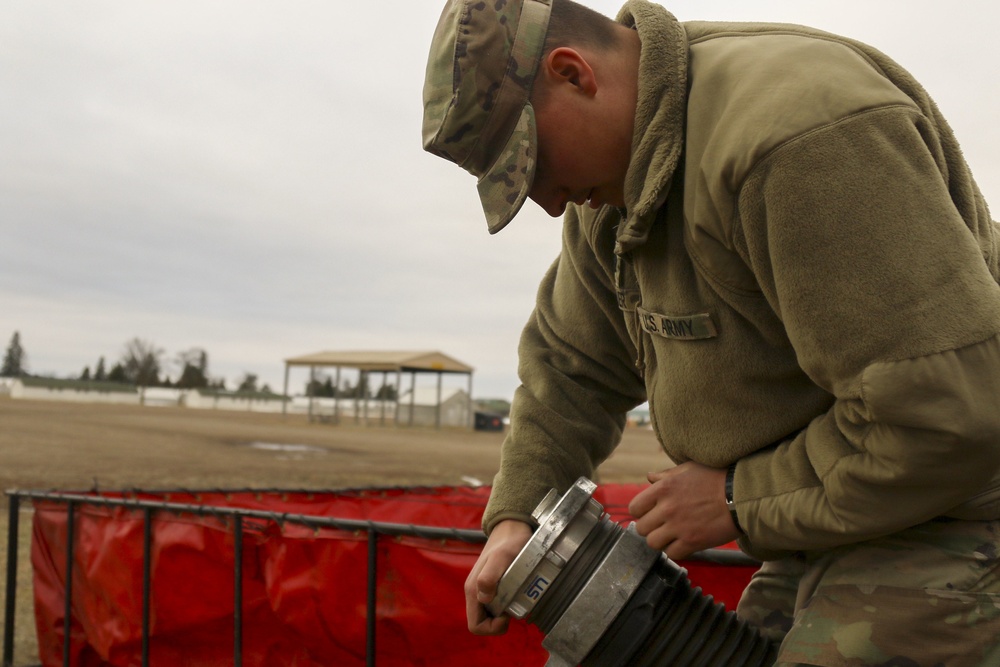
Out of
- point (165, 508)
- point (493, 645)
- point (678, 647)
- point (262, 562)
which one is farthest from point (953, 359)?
point (165, 508)

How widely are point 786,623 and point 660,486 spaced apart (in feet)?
1.53

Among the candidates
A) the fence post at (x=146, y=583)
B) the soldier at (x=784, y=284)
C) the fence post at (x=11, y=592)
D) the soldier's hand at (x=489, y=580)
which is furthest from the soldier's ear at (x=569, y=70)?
the fence post at (x=11, y=592)

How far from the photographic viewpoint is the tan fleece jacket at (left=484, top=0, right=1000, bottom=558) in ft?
4.07

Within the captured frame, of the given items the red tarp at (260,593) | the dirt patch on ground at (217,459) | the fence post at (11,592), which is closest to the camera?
the red tarp at (260,593)

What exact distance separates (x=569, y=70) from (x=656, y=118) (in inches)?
7.3

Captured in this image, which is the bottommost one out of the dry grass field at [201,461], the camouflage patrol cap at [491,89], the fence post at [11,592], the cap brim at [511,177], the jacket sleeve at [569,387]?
the dry grass field at [201,461]

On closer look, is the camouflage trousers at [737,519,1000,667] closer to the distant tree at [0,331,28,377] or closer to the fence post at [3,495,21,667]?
the fence post at [3,495,21,667]

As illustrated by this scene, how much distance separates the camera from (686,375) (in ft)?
5.32

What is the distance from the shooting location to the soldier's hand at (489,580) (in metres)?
1.76

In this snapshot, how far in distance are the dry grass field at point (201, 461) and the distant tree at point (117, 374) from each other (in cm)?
6185

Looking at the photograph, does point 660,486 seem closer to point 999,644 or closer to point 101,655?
point 999,644

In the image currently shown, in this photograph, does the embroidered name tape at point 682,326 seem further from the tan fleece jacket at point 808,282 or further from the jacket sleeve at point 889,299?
the jacket sleeve at point 889,299

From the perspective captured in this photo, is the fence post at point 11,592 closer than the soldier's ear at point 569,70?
No

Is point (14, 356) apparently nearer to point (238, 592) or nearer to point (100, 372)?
point (100, 372)
